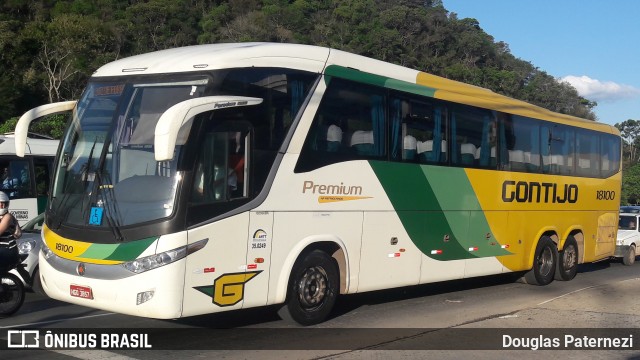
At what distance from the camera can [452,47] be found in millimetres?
94438

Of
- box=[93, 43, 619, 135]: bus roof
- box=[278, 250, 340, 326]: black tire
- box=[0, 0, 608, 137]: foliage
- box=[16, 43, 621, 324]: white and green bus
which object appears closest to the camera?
box=[16, 43, 621, 324]: white and green bus

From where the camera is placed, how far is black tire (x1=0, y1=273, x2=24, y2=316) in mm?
10633

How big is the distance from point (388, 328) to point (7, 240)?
18.2 feet

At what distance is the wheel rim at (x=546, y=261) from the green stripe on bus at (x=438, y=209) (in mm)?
2431

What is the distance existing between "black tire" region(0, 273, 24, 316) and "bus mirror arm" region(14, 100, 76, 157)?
2164 millimetres

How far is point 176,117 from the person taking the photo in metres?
7.83

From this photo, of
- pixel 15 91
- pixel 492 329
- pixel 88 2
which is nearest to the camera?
pixel 492 329

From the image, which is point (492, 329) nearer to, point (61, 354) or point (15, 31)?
point (61, 354)

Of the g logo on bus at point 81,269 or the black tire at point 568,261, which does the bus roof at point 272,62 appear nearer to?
the g logo on bus at point 81,269

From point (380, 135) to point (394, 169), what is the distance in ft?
2.02

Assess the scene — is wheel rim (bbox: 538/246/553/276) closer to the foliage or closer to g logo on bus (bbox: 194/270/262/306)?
g logo on bus (bbox: 194/270/262/306)

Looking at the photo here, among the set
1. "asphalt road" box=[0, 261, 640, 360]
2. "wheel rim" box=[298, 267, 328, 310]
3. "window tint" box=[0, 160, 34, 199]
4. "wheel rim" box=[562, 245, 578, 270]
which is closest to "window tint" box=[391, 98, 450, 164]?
"wheel rim" box=[298, 267, 328, 310]

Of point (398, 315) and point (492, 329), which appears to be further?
point (398, 315)

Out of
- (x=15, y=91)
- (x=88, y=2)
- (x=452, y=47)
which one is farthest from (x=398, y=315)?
(x=452, y=47)
